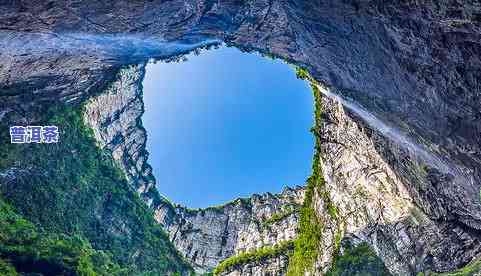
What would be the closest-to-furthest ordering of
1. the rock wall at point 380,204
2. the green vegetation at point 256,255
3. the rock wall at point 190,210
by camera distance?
the rock wall at point 380,204 < the green vegetation at point 256,255 < the rock wall at point 190,210

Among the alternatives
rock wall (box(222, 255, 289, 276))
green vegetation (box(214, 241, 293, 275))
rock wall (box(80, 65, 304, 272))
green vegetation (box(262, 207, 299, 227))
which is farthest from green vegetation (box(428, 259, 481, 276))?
rock wall (box(80, 65, 304, 272))

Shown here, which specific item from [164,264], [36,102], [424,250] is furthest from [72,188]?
[424,250]

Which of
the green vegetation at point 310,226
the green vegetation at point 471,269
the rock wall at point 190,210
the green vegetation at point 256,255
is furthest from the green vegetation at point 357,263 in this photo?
the rock wall at point 190,210

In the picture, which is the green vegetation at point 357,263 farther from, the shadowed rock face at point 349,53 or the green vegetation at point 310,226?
the green vegetation at point 310,226

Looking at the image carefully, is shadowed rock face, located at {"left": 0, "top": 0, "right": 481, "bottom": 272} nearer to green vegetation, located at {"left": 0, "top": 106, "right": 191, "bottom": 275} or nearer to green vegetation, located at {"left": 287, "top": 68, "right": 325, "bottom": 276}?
green vegetation, located at {"left": 0, "top": 106, "right": 191, "bottom": 275}

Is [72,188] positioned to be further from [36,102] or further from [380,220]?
[380,220]

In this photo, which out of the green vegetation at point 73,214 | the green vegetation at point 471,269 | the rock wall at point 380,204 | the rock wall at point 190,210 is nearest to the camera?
the green vegetation at point 471,269
